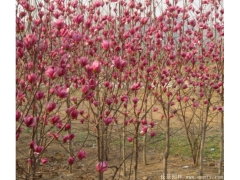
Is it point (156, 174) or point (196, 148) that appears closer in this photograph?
point (156, 174)

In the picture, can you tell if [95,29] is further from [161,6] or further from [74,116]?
[74,116]

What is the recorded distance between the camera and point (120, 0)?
4492 millimetres

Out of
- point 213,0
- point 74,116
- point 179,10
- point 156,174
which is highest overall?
point 213,0

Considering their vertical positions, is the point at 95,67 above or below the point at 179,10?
below

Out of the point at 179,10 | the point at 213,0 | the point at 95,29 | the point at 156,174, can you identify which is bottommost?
the point at 156,174

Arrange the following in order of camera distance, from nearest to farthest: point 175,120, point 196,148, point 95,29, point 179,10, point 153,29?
point 95,29
point 153,29
point 179,10
point 196,148
point 175,120

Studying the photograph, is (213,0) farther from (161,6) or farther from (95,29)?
(95,29)

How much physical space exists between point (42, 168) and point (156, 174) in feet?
5.49

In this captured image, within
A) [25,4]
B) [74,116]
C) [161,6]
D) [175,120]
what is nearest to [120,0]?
[161,6]

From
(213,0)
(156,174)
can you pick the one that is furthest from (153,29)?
(156,174)

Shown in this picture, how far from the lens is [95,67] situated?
6.73 ft

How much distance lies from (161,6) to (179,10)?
378 mm

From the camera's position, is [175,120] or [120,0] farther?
[175,120]

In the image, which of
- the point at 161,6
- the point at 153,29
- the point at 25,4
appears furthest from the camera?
the point at 161,6
